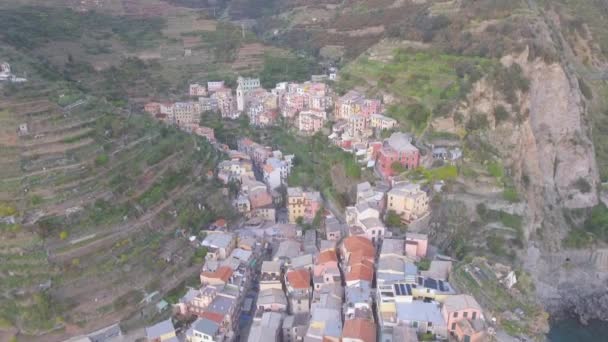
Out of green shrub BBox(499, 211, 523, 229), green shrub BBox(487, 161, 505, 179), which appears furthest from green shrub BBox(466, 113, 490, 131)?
green shrub BBox(499, 211, 523, 229)

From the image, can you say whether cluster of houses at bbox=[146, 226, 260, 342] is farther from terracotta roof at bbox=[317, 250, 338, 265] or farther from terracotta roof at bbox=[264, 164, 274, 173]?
terracotta roof at bbox=[264, 164, 274, 173]

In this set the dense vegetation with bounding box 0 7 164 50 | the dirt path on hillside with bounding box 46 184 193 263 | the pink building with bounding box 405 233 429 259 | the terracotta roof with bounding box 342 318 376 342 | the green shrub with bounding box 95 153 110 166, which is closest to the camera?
the terracotta roof with bounding box 342 318 376 342

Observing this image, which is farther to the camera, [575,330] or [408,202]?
[575,330]

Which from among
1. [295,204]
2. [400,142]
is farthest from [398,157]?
[295,204]

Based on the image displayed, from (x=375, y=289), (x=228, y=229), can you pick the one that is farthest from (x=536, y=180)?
(x=228, y=229)

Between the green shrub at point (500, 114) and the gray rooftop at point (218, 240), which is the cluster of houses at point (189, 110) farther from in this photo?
the green shrub at point (500, 114)

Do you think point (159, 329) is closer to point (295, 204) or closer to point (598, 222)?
point (295, 204)

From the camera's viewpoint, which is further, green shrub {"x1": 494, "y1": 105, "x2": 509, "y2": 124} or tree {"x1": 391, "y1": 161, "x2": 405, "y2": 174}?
green shrub {"x1": 494, "y1": 105, "x2": 509, "y2": 124}

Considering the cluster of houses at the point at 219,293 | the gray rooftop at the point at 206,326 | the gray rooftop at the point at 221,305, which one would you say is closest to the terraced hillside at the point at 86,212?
the cluster of houses at the point at 219,293

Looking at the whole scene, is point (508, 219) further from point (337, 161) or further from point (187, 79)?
point (187, 79)
